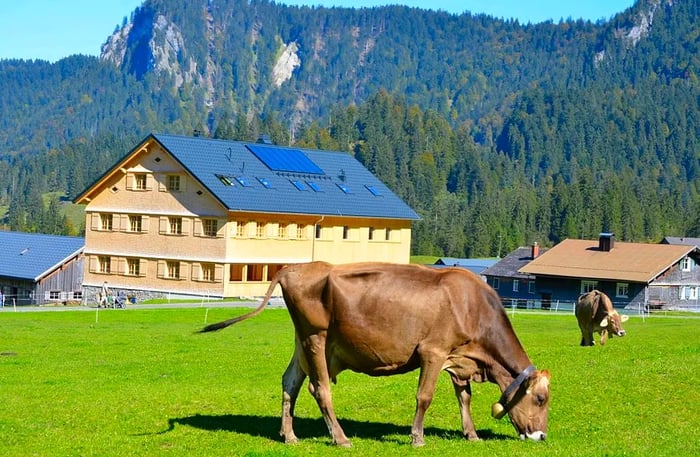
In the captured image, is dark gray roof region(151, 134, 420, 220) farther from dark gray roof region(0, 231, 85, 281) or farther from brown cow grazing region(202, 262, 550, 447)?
brown cow grazing region(202, 262, 550, 447)

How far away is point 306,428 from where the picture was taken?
15227 mm

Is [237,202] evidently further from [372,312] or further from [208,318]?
[372,312]

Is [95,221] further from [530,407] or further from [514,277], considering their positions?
[530,407]

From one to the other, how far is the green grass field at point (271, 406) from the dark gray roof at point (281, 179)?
38838mm

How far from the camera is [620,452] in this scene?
1335 cm

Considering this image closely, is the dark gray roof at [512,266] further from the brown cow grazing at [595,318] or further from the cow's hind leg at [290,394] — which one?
the cow's hind leg at [290,394]

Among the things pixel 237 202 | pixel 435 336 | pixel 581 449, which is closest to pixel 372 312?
pixel 435 336

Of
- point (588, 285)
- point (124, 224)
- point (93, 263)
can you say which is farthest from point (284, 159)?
point (588, 285)

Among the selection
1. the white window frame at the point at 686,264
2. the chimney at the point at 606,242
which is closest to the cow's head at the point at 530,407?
the chimney at the point at 606,242

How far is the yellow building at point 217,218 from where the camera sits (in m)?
66.8

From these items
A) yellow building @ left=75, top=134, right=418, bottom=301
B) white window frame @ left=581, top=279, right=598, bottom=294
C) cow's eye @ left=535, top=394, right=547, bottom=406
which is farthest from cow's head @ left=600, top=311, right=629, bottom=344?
white window frame @ left=581, top=279, right=598, bottom=294

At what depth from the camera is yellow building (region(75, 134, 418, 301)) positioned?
6681cm

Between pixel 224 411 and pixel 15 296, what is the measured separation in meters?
59.3

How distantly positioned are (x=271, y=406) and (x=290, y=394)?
2878mm
